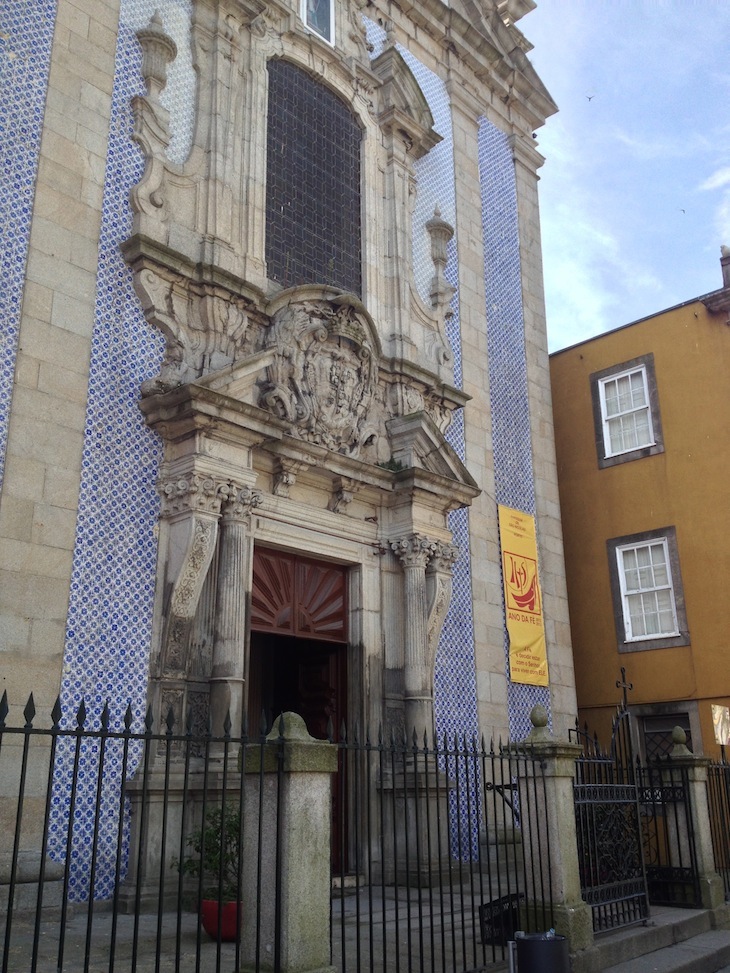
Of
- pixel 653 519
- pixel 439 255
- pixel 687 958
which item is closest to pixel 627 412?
pixel 653 519

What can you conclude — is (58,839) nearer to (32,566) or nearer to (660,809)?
(32,566)

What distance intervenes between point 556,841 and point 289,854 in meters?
2.92

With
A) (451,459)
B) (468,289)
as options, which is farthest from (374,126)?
(451,459)

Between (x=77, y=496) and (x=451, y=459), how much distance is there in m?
4.93

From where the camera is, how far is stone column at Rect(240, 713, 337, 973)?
500 centimetres

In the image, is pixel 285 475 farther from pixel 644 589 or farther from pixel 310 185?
pixel 644 589

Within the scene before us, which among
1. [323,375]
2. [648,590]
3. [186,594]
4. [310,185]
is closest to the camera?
[186,594]

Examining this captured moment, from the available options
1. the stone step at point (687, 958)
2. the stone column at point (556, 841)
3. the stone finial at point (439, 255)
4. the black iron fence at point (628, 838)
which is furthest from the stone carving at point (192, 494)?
the stone finial at point (439, 255)

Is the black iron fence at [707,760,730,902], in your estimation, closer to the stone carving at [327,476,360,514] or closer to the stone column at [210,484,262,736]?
the stone carving at [327,476,360,514]

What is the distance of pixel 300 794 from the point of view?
17.2 feet

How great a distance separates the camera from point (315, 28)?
A: 12.8 m

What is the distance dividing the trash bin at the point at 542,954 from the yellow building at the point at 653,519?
9451 mm

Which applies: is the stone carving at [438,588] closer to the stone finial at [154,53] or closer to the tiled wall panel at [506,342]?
the tiled wall panel at [506,342]

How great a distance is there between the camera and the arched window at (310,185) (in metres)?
11.5
